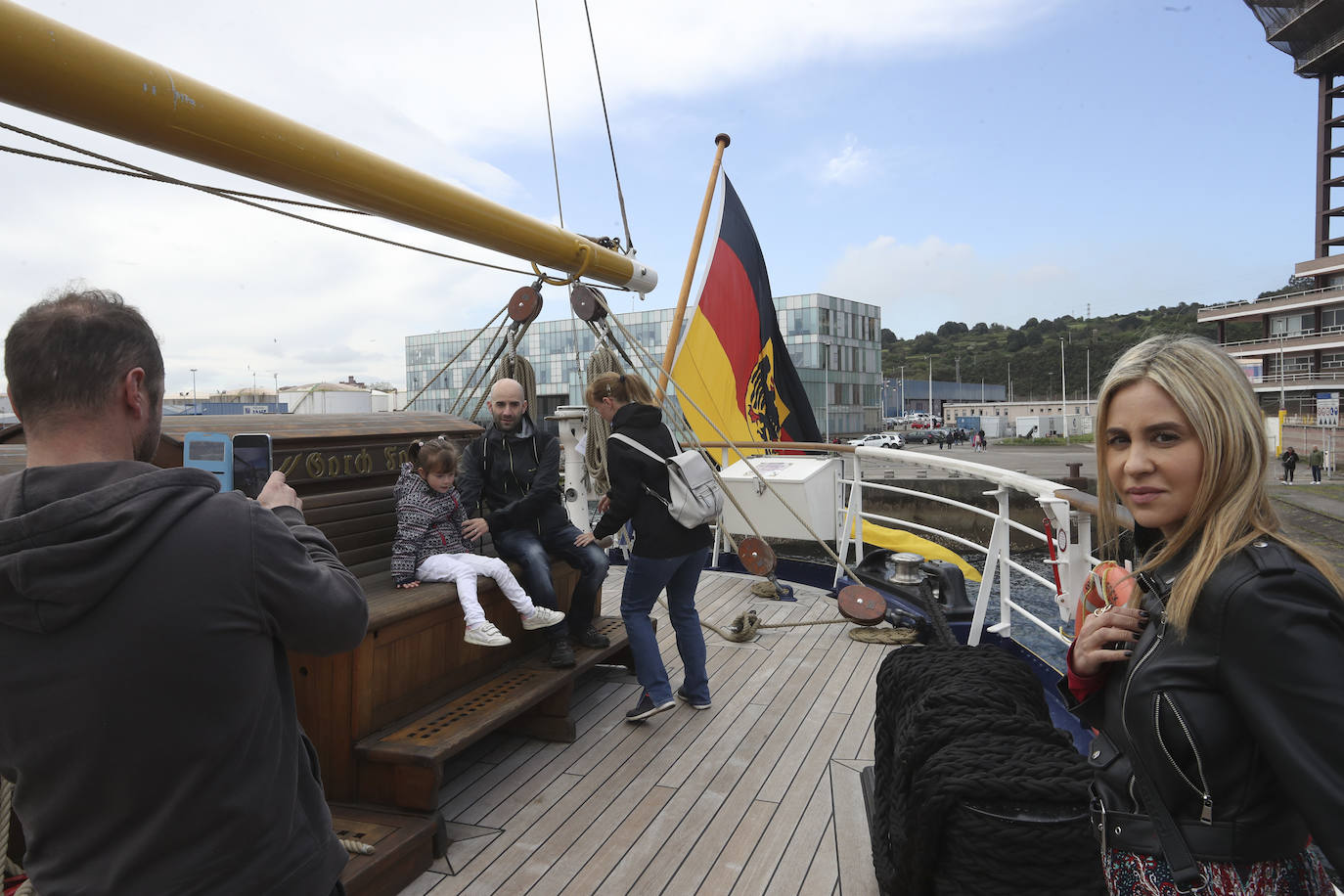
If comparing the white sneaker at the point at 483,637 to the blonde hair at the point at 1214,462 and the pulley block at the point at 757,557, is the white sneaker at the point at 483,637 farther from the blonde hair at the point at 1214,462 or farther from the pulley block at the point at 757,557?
the pulley block at the point at 757,557

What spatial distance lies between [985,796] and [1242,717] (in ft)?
2.36

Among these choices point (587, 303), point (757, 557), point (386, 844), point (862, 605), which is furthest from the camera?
point (757, 557)

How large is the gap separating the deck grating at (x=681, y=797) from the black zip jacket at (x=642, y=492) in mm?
745

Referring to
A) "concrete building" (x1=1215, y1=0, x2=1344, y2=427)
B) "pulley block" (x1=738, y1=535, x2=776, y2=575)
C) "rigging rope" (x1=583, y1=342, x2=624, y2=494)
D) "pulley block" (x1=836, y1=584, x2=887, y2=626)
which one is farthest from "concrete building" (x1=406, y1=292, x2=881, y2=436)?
"pulley block" (x1=836, y1=584, x2=887, y2=626)

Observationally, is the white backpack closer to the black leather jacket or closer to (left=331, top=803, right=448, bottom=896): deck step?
(left=331, top=803, right=448, bottom=896): deck step

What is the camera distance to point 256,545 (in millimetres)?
1036

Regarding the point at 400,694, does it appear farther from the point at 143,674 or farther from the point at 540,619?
the point at 143,674

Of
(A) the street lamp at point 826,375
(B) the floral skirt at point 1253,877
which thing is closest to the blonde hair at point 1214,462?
(B) the floral skirt at point 1253,877

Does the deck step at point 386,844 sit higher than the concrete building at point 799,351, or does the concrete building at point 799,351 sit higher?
the concrete building at point 799,351

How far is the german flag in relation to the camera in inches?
287

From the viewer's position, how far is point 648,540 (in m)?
3.10

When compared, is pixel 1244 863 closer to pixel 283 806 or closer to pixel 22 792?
pixel 283 806

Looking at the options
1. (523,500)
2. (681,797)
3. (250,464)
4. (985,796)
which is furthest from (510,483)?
(985,796)

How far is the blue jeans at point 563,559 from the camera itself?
3.23 meters
